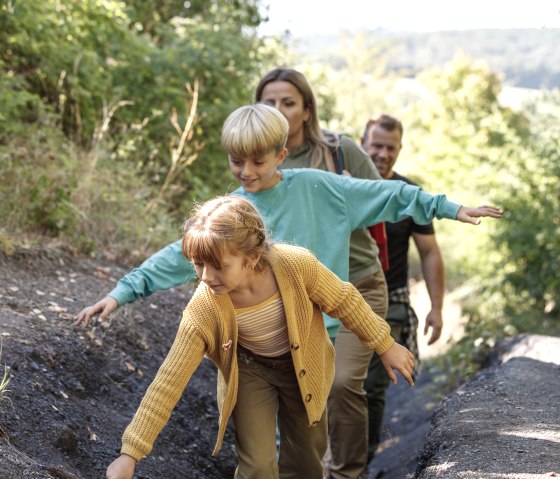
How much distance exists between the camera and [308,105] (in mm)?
4973

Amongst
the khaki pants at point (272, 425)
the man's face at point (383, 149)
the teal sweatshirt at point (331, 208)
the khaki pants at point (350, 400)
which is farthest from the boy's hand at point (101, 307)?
the man's face at point (383, 149)

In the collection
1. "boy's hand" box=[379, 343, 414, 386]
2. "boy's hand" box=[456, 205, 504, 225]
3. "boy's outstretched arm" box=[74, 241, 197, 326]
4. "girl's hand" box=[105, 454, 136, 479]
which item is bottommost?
"girl's hand" box=[105, 454, 136, 479]

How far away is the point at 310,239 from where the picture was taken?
4.18 m

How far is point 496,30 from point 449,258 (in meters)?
67.1

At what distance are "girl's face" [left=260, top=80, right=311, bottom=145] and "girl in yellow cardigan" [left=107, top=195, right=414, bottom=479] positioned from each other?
1460mm

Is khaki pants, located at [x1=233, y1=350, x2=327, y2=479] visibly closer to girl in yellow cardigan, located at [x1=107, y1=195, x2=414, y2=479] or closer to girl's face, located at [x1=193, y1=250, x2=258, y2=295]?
girl in yellow cardigan, located at [x1=107, y1=195, x2=414, y2=479]

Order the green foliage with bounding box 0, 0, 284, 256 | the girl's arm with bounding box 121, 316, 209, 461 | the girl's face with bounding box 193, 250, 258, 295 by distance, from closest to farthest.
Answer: the girl's arm with bounding box 121, 316, 209, 461 < the girl's face with bounding box 193, 250, 258, 295 < the green foliage with bounding box 0, 0, 284, 256

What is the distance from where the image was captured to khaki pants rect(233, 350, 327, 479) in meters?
3.55

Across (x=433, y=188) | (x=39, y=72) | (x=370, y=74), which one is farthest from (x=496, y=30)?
(x=39, y=72)

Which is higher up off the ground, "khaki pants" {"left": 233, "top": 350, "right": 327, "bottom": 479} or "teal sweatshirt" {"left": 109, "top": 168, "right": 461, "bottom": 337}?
"teal sweatshirt" {"left": 109, "top": 168, "right": 461, "bottom": 337}

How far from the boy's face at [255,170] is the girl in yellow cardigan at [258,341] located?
58cm

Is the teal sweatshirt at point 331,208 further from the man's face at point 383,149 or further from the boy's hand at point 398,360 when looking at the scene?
the man's face at point 383,149

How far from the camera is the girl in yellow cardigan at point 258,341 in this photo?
316cm

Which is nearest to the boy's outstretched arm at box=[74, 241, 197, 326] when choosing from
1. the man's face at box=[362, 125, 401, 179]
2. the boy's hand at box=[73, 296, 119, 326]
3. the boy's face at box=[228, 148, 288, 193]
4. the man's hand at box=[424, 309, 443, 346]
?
the boy's hand at box=[73, 296, 119, 326]
